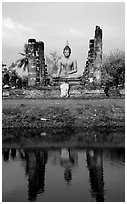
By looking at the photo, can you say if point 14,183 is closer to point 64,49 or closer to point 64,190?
point 64,190

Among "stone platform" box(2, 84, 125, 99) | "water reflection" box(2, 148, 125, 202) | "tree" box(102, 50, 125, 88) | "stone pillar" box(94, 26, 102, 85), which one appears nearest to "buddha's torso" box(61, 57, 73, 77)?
"stone pillar" box(94, 26, 102, 85)

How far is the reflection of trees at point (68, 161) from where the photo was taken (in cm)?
844

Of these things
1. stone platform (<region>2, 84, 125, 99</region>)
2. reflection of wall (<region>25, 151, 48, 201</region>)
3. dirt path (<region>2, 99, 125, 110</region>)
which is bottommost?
reflection of wall (<region>25, 151, 48, 201</region>)

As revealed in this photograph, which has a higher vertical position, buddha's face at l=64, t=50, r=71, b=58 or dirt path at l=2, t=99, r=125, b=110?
buddha's face at l=64, t=50, r=71, b=58

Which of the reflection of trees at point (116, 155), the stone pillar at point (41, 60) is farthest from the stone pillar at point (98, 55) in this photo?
the reflection of trees at point (116, 155)

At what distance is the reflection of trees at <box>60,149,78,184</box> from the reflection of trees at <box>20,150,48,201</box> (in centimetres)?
57

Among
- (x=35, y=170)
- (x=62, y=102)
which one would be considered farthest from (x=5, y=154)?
(x=62, y=102)

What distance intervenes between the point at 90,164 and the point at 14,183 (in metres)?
2.60

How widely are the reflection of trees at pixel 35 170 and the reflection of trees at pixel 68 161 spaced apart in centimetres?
57

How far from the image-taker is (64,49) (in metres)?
24.2

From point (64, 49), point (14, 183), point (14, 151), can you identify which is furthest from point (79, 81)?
point (14, 183)

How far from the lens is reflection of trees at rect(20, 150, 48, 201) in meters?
7.38

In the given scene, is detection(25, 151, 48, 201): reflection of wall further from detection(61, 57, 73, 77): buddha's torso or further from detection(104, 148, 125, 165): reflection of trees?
detection(61, 57, 73, 77): buddha's torso

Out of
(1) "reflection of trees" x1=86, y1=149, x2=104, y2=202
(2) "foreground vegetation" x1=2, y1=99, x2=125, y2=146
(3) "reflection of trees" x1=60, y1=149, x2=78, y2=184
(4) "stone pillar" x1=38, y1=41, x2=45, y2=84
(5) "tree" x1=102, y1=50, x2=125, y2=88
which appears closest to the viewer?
(1) "reflection of trees" x1=86, y1=149, x2=104, y2=202
